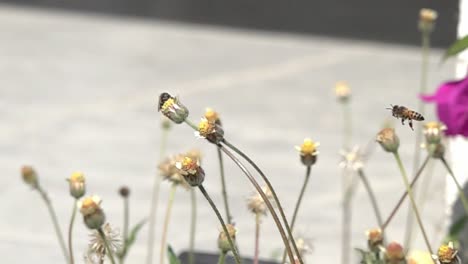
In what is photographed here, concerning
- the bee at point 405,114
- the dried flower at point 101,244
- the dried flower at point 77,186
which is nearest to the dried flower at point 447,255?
the bee at point 405,114

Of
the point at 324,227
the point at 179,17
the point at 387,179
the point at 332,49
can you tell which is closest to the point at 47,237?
the point at 324,227

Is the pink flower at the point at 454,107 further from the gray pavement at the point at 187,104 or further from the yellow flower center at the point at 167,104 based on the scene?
the gray pavement at the point at 187,104

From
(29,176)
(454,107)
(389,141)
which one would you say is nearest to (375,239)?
(389,141)

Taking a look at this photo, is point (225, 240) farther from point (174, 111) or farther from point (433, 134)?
point (433, 134)

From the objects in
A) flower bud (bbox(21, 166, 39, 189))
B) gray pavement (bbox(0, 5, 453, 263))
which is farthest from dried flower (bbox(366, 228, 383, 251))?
gray pavement (bbox(0, 5, 453, 263))

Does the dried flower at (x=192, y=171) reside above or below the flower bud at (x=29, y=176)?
above

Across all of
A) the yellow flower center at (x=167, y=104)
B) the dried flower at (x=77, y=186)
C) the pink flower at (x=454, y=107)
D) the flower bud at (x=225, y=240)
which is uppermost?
the pink flower at (x=454, y=107)
